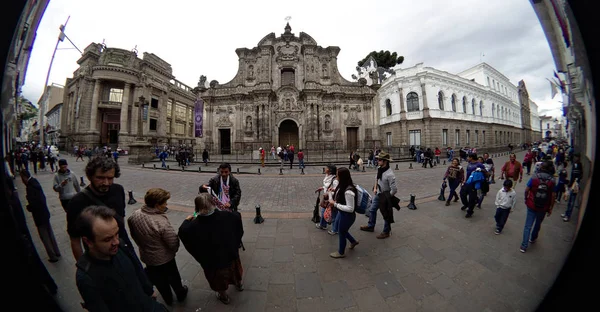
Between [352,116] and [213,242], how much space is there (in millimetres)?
22318

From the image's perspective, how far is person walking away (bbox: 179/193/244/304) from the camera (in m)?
1.72

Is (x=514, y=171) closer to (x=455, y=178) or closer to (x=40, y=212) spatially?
(x=455, y=178)

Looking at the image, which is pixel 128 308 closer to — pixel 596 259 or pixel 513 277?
pixel 596 259

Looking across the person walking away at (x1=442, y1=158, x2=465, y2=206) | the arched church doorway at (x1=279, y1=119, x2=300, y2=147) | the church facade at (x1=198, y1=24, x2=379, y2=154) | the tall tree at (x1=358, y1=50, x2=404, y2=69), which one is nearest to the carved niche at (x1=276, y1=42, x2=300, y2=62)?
the church facade at (x1=198, y1=24, x2=379, y2=154)

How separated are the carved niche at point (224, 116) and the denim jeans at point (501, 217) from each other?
22.8m

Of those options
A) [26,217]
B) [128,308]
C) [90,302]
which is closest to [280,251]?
[128,308]

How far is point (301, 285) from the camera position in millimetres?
1926

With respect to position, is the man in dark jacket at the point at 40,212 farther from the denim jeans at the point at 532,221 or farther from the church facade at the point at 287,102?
the church facade at the point at 287,102

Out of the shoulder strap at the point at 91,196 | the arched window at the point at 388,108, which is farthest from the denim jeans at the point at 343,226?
the arched window at the point at 388,108

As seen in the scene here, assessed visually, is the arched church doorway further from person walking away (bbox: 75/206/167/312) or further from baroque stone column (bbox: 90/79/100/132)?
person walking away (bbox: 75/206/167/312)

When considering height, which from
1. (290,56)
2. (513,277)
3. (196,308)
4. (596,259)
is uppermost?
(290,56)

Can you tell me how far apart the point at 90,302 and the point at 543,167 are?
3127mm

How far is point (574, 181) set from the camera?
36.4 inches

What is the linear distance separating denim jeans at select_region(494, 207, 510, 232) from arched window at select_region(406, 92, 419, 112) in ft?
69.4
